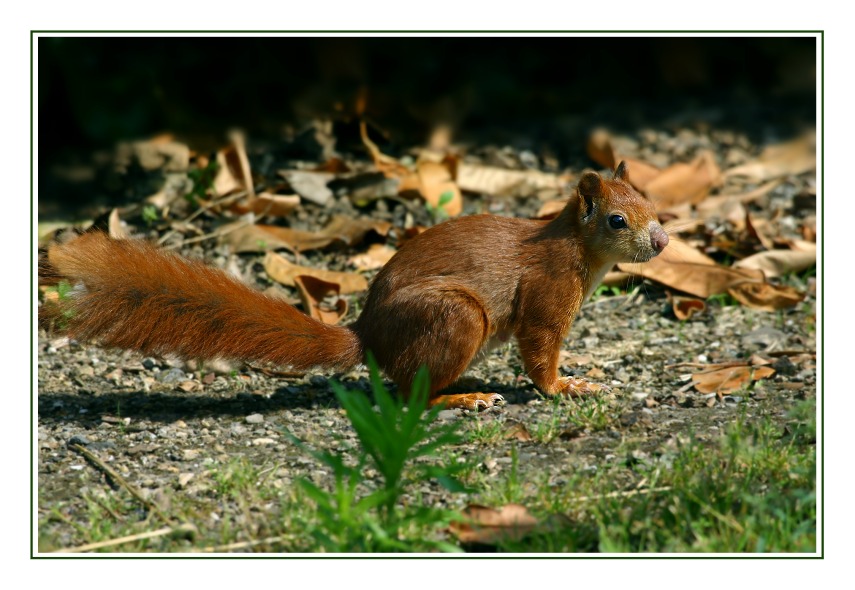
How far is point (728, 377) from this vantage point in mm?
5043

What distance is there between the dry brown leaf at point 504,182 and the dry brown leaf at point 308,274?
1548 millimetres

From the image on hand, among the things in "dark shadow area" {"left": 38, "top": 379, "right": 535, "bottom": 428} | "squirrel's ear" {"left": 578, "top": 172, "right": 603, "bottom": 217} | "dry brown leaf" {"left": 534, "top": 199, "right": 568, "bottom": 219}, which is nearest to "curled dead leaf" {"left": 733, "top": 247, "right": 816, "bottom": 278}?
"dry brown leaf" {"left": 534, "top": 199, "right": 568, "bottom": 219}

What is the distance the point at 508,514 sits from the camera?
3.54m

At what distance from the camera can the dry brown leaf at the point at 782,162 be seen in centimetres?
807

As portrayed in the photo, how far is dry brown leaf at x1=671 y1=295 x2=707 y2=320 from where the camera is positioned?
594 cm

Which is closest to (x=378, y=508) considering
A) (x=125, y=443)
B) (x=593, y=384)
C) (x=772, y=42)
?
(x=125, y=443)

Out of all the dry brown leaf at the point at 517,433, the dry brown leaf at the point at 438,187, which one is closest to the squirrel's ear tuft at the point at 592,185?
the dry brown leaf at the point at 517,433

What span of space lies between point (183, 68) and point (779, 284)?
492cm

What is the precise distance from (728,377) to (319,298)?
7.73 feet

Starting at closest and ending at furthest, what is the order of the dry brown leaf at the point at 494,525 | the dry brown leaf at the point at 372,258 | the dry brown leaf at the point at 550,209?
the dry brown leaf at the point at 494,525 → the dry brown leaf at the point at 372,258 → the dry brown leaf at the point at 550,209

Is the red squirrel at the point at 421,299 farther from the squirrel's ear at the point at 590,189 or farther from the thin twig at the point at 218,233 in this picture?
the thin twig at the point at 218,233

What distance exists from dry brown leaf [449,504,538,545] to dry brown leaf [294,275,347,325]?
2340mm

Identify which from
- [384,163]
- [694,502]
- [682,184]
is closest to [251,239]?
[384,163]

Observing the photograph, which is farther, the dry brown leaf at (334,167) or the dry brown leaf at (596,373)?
the dry brown leaf at (334,167)
